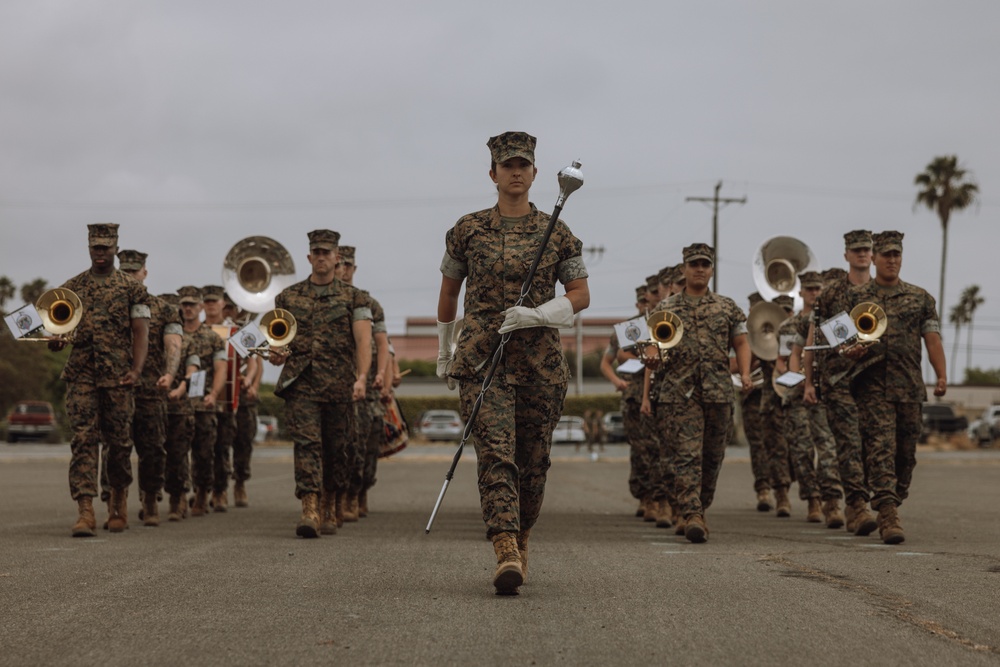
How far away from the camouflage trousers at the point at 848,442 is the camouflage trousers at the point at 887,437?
0.31 ft

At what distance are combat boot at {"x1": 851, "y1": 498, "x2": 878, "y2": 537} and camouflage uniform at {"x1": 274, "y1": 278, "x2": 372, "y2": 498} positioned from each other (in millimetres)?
4294

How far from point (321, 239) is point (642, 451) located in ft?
13.9

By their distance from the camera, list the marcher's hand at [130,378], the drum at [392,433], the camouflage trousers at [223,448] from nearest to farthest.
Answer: the marcher's hand at [130,378], the drum at [392,433], the camouflage trousers at [223,448]

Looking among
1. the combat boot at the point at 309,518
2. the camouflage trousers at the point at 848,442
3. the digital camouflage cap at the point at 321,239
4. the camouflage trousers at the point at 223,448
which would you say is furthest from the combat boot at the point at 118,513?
the camouflage trousers at the point at 848,442

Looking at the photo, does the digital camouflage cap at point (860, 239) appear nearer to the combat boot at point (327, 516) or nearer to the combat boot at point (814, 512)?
the combat boot at point (814, 512)

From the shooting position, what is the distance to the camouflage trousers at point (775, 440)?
1484 centimetres

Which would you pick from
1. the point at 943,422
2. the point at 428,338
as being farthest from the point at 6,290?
the point at 943,422

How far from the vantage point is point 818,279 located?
1460cm

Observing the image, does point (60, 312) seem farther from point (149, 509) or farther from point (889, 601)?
point (889, 601)

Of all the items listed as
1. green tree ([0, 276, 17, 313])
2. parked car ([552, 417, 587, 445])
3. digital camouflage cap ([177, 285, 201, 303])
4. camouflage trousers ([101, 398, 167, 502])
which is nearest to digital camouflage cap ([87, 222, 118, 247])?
camouflage trousers ([101, 398, 167, 502])

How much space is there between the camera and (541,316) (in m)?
7.24

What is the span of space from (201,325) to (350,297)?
360 cm

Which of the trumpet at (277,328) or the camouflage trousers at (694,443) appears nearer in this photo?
the camouflage trousers at (694,443)

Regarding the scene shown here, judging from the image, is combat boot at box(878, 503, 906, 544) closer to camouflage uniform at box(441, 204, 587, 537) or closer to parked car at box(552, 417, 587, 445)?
camouflage uniform at box(441, 204, 587, 537)
